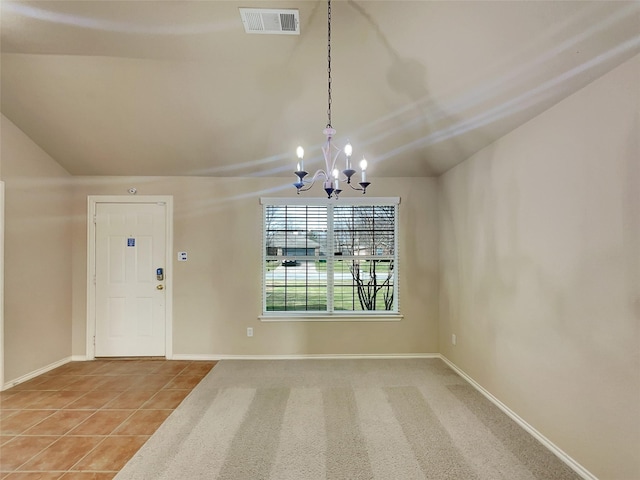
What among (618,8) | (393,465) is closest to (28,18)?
(618,8)

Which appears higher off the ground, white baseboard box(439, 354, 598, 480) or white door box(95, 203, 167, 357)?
white door box(95, 203, 167, 357)

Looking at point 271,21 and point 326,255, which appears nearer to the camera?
point 271,21

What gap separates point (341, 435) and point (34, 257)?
375cm

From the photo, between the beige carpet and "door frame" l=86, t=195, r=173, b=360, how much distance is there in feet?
3.68

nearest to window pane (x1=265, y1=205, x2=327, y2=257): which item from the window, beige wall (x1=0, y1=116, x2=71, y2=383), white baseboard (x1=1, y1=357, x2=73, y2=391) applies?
the window

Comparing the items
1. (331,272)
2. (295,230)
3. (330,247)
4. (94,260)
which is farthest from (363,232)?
(94,260)

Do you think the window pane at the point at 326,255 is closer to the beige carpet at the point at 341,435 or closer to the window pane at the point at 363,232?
the window pane at the point at 363,232

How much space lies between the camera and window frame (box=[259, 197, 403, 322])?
13.3ft

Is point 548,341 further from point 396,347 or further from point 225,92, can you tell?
point 225,92

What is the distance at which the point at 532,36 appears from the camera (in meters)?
1.83

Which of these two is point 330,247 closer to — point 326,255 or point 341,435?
point 326,255

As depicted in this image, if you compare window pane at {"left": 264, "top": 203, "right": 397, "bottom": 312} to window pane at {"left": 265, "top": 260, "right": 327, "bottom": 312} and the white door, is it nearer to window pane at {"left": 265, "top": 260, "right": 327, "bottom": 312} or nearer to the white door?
window pane at {"left": 265, "top": 260, "right": 327, "bottom": 312}

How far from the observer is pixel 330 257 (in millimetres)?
4168

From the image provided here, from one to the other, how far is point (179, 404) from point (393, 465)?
196cm
